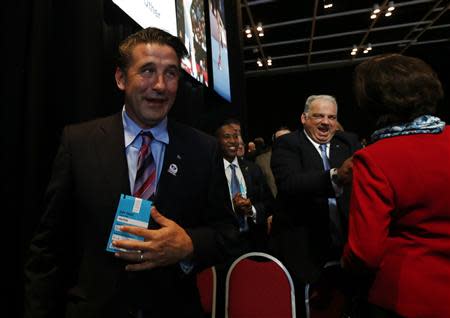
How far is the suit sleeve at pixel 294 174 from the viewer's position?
203cm

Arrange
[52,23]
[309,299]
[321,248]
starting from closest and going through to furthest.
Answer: [52,23] < [309,299] < [321,248]

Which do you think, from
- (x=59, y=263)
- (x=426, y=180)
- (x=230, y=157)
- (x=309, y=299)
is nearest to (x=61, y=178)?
(x=59, y=263)

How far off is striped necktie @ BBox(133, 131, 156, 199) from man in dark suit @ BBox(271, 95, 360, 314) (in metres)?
1.08

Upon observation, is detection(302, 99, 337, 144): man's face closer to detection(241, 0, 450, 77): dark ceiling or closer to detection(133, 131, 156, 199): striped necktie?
detection(133, 131, 156, 199): striped necktie

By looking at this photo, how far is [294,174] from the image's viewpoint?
2.20m

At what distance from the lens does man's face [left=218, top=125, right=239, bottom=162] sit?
3213 millimetres

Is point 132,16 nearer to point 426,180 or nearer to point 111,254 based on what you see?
point 111,254

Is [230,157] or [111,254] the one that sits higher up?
[230,157]

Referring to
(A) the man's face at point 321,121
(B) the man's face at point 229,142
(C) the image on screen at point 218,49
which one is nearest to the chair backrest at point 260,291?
(A) the man's face at point 321,121

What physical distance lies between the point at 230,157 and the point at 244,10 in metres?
5.46

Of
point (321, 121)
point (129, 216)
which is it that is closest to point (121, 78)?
point (129, 216)

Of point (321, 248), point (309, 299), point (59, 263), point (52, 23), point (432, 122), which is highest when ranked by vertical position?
point (52, 23)

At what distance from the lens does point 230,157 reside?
3203 mm

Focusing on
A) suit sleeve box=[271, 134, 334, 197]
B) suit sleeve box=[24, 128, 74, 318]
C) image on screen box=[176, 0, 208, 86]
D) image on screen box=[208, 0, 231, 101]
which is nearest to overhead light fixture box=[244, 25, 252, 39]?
image on screen box=[208, 0, 231, 101]
